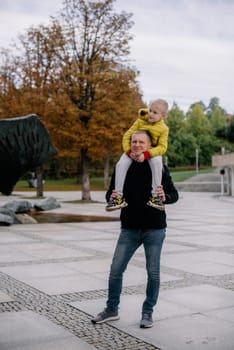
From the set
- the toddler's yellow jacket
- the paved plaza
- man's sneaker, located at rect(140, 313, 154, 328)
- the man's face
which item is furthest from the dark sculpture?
man's sneaker, located at rect(140, 313, 154, 328)

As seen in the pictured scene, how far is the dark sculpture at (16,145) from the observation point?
316 inches

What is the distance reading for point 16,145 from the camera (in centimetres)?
814

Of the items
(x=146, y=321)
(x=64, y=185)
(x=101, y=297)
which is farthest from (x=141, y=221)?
(x=64, y=185)

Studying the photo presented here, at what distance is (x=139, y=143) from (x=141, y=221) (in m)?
0.73

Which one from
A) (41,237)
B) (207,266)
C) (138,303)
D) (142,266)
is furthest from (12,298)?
(41,237)

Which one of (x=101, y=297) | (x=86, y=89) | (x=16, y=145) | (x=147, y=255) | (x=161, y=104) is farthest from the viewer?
(x=86, y=89)

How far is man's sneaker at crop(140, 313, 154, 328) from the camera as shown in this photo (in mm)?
5086

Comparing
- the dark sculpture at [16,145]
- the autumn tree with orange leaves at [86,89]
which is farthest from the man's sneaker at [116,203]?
the autumn tree with orange leaves at [86,89]

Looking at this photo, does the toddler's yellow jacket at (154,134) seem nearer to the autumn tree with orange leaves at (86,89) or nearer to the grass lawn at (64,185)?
the autumn tree with orange leaves at (86,89)

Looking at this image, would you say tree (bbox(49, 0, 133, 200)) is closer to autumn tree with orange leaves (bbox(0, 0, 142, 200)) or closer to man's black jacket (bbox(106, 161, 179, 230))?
autumn tree with orange leaves (bbox(0, 0, 142, 200))

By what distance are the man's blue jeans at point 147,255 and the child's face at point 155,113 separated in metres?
1.03

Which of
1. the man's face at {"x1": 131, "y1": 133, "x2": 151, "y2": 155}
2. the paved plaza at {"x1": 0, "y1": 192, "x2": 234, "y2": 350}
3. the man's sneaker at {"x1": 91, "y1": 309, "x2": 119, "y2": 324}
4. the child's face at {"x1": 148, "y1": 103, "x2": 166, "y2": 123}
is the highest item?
the child's face at {"x1": 148, "y1": 103, "x2": 166, "y2": 123}

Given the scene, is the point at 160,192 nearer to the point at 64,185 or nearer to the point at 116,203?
the point at 116,203

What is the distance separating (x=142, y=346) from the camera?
4559 millimetres
